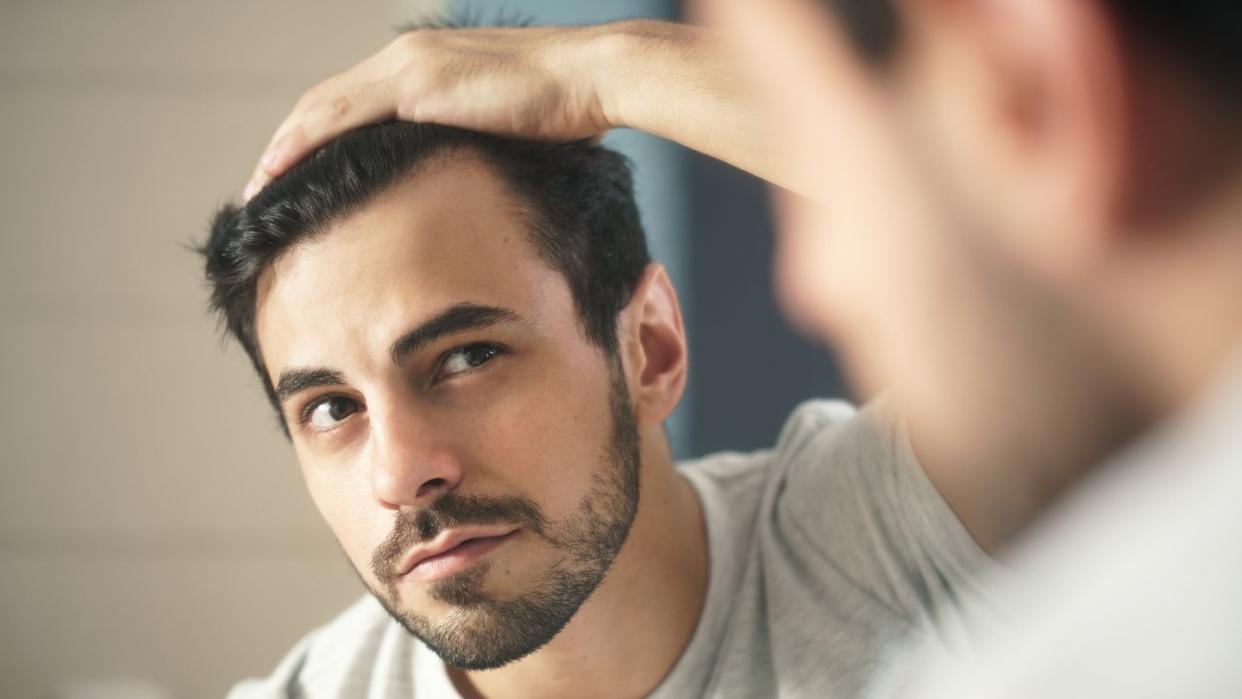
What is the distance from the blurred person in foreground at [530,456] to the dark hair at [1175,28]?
1.56 feet

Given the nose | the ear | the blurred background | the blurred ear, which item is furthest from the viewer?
the blurred background

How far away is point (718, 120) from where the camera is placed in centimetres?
90

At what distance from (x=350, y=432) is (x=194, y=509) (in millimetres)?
733

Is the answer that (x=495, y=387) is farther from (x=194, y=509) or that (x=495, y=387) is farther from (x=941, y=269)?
(x=194, y=509)

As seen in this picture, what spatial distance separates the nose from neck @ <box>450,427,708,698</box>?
23 centimetres

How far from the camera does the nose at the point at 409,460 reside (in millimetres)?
808

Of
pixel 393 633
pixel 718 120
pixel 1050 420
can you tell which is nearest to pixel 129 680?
pixel 393 633

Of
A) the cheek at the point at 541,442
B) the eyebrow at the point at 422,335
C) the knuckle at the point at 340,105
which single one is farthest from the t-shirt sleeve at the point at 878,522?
the knuckle at the point at 340,105

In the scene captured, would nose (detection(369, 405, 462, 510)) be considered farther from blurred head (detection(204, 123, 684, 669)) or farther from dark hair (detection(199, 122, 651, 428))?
dark hair (detection(199, 122, 651, 428))

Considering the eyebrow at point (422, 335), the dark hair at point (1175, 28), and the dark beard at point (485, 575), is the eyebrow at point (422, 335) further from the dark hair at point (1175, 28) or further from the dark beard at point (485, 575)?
the dark hair at point (1175, 28)

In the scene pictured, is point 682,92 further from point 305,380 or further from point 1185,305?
point 1185,305

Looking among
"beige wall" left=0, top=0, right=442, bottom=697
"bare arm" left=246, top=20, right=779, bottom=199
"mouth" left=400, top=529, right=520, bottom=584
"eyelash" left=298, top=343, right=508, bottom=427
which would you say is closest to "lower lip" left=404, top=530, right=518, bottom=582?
"mouth" left=400, top=529, right=520, bottom=584

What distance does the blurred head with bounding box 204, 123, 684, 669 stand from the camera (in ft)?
2.76

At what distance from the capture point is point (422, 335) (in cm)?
85
